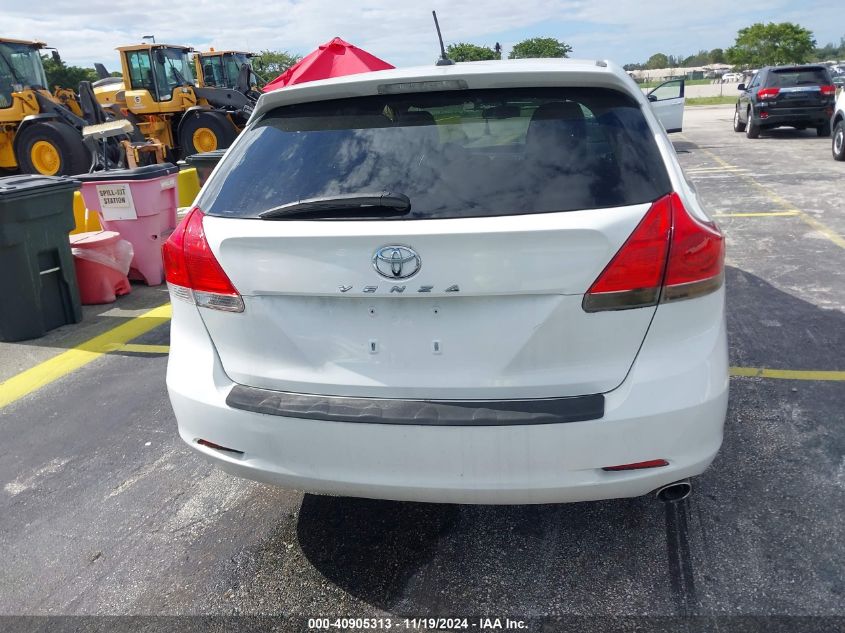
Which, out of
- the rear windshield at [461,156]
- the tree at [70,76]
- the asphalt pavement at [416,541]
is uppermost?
the tree at [70,76]

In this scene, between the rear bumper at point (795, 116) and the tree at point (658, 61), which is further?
the tree at point (658, 61)

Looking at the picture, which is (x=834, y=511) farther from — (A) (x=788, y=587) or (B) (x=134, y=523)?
(B) (x=134, y=523)

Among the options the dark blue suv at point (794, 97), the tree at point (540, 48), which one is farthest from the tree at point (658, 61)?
the dark blue suv at point (794, 97)

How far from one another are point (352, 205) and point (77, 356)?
3.93m

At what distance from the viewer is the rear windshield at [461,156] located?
2193 mm

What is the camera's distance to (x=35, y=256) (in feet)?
18.3

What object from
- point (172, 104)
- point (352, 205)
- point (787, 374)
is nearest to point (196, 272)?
point (352, 205)

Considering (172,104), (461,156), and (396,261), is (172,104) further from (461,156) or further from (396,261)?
(396,261)

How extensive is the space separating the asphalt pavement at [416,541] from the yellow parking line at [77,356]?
0.58 metres

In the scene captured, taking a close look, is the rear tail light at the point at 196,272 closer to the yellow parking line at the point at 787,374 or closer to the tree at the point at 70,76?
the yellow parking line at the point at 787,374

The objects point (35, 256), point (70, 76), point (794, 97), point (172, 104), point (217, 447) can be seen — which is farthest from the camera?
point (70, 76)

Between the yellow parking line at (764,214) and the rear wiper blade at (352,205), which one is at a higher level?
the rear wiper blade at (352,205)

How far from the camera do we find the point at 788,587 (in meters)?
2.40

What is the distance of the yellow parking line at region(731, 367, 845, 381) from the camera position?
4076 millimetres
